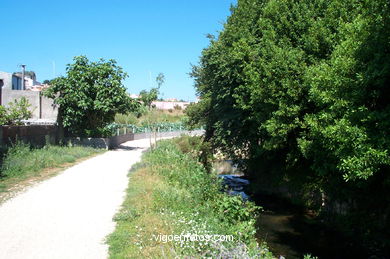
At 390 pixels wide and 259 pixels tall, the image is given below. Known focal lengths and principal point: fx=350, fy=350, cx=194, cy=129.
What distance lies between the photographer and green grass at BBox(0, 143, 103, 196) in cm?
1278

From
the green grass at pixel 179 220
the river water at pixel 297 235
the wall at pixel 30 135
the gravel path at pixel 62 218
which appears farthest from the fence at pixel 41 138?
the river water at pixel 297 235

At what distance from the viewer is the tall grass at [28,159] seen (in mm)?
13452

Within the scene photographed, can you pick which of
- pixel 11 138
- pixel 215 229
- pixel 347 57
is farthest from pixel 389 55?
pixel 11 138

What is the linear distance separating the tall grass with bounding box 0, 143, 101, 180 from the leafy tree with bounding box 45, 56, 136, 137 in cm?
496

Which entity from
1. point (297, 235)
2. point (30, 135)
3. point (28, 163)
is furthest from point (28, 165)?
point (297, 235)

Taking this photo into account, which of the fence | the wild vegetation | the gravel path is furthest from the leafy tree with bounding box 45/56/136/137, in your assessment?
the gravel path

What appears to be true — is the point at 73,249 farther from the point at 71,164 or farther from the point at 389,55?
the point at 71,164

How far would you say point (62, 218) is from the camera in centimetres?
834

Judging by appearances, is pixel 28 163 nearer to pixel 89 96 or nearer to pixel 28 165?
pixel 28 165

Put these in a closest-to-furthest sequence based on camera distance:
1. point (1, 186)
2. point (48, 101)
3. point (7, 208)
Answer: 1. point (7, 208)
2. point (1, 186)
3. point (48, 101)

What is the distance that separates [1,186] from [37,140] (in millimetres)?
8991

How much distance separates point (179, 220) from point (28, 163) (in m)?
9.93

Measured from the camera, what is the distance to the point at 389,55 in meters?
8.35

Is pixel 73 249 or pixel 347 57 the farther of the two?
pixel 347 57
